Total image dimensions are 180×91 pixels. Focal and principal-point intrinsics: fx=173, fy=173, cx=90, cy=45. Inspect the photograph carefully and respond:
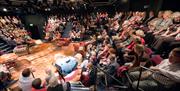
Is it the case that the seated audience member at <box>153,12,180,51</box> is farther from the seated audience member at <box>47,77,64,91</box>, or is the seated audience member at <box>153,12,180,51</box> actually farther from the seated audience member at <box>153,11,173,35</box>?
the seated audience member at <box>47,77,64,91</box>

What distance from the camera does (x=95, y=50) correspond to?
5949mm

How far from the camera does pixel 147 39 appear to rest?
15.4ft

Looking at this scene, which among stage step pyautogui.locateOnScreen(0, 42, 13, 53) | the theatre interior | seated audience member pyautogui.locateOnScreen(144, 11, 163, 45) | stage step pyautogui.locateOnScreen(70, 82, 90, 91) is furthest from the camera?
stage step pyautogui.locateOnScreen(0, 42, 13, 53)

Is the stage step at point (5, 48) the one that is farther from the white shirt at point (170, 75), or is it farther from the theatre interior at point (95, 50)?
the white shirt at point (170, 75)

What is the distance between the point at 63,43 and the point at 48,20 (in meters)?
4.19

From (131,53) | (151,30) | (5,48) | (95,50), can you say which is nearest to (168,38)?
(131,53)

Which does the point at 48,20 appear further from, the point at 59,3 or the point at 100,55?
the point at 100,55

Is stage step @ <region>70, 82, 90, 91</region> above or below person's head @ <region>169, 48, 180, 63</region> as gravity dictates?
below

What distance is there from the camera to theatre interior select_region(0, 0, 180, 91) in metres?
2.78

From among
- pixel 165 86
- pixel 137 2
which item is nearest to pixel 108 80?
pixel 165 86

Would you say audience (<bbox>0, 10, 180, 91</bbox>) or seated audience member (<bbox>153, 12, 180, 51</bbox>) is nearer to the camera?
audience (<bbox>0, 10, 180, 91</bbox>)

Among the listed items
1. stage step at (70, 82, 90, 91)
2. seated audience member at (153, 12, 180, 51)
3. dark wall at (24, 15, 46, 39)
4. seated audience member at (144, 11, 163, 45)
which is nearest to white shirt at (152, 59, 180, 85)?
seated audience member at (153, 12, 180, 51)

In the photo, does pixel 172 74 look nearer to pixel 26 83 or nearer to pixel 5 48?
pixel 26 83

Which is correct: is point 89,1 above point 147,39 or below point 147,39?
above
